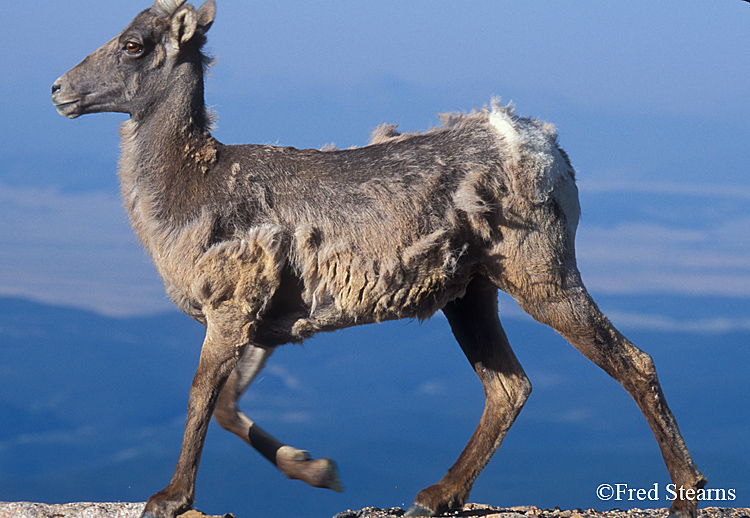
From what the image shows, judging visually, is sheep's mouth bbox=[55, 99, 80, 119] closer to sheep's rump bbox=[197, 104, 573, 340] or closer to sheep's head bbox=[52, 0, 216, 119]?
sheep's head bbox=[52, 0, 216, 119]

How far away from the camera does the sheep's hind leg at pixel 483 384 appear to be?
540 cm

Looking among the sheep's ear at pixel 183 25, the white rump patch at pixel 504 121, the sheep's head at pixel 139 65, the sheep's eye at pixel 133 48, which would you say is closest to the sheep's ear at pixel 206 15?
the sheep's head at pixel 139 65

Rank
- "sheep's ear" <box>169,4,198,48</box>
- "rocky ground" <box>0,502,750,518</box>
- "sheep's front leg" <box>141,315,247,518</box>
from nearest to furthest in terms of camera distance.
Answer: "sheep's front leg" <box>141,315,247,518</box>, "sheep's ear" <box>169,4,198,48</box>, "rocky ground" <box>0,502,750,518</box>

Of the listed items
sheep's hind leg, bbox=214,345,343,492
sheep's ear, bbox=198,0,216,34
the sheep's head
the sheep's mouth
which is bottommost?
sheep's hind leg, bbox=214,345,343,492

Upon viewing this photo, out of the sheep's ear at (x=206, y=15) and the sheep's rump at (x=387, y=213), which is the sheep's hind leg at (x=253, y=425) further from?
the sheep's ear at (x=206, y=15)

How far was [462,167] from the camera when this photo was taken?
499cm

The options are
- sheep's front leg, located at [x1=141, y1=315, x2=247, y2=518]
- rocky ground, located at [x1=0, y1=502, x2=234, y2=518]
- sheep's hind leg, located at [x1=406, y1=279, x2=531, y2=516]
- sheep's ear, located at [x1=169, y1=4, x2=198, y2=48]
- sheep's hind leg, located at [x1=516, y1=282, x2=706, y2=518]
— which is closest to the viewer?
sheep's front leg, located at [x1=141, y1=315, x2=247, y2=518]

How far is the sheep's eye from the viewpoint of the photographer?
504 centimetres

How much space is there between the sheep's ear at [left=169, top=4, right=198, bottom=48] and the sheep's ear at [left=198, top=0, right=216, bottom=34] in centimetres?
15

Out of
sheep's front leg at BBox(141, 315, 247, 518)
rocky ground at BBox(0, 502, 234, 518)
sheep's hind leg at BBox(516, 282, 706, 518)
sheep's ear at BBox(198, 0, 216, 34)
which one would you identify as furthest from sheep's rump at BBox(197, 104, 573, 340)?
rocky ground at BBox(0, 502, 234, 518)

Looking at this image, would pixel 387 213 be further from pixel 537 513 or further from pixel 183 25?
pixel 537 513

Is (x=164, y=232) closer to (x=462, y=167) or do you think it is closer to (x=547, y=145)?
(x=462, y=167)

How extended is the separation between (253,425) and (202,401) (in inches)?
39.2

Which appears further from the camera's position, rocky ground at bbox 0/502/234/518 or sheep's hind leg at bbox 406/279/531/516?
rocky ground at bbox 0/502/234/518
